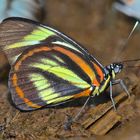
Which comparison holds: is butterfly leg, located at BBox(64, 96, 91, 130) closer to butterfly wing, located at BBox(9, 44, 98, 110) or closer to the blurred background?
butterfly wing, located at BBox(9, 44, 98, 110)

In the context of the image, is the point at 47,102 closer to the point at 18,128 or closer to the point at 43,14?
the point at 18,128

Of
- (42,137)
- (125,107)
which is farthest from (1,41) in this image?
(125,107)

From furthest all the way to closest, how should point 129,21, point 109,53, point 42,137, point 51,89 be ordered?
point 129,21 → point 109,53 → point 51,89 → point 42,137

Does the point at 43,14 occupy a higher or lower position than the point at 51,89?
lower

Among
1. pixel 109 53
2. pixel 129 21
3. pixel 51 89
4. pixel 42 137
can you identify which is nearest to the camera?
pixel 42 137

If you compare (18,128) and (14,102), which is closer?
(18,128)

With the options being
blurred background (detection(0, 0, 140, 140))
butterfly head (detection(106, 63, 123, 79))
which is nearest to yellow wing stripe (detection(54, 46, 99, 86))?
butterfly head (detection(106, 63, 123, 79))

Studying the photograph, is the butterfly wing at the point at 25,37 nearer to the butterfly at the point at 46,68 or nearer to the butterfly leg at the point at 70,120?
the butterfly at the point at 46,68

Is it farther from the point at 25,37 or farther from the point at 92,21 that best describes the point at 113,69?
the point at 92,21
